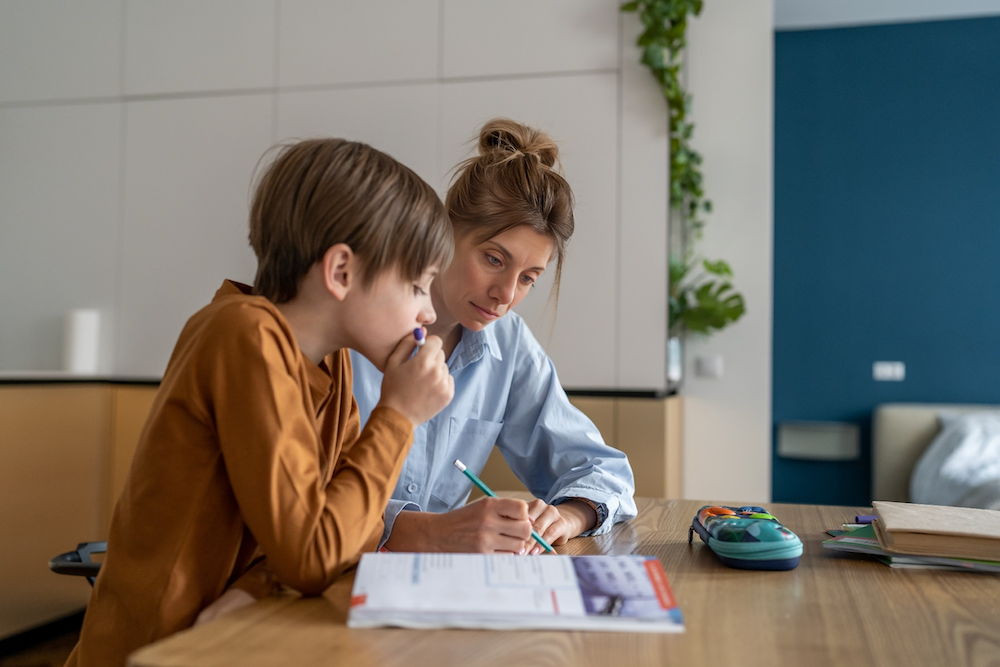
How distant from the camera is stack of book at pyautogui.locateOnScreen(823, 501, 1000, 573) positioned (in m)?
0.92

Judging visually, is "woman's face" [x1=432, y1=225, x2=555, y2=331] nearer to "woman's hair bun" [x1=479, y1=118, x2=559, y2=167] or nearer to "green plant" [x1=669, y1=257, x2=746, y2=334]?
"woman's hair bun" [x1=479, y1=118, x2=559, y2=167]

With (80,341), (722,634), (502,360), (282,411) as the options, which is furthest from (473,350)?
(80,341)

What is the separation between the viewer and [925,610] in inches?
29.9

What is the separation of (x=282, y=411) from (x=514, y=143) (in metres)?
0.82

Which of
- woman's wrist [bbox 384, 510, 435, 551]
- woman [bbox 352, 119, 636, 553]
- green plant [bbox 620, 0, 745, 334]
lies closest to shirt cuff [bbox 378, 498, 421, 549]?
woman's wrist [bbox 384, 510, 435, 551]

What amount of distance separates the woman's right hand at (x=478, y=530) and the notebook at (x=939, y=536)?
0.43m

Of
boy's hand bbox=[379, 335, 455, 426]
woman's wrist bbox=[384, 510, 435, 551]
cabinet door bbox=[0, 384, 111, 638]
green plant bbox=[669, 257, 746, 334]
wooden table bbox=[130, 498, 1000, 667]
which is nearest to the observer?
wooden table bbox=[130, 498, 1000, 667]

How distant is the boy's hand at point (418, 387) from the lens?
2.71 ft

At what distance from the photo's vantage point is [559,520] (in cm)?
109

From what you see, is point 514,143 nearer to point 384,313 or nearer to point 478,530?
point 384,313

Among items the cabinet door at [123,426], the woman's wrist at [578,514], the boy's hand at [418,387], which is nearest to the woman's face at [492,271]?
the woman's wrist at [578,514]

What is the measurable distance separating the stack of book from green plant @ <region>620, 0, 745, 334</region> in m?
2.03

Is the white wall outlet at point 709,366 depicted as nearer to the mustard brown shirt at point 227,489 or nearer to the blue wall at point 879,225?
the blue wall at point 879,225

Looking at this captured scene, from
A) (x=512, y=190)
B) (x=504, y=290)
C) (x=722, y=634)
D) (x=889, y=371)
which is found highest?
(x=512, y=190)
